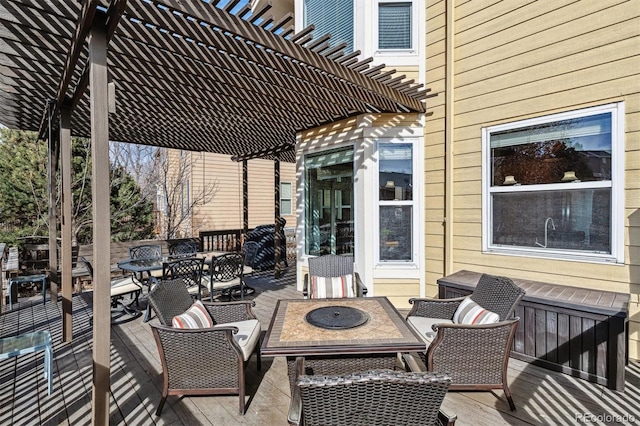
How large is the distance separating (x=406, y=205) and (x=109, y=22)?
4.02m

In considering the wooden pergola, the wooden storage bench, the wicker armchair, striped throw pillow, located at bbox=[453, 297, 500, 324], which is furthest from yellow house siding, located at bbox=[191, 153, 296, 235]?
the wooden storage bench

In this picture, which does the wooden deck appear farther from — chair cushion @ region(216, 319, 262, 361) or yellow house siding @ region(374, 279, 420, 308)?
yellow house siding @ region(374, 279, 420, 308)

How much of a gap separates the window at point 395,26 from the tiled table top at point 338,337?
3.97 m

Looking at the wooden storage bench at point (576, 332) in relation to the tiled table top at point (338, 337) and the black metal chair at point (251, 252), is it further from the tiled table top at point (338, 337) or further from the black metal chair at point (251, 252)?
the black metal chair at point (251, 252)

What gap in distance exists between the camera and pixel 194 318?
9.24 ft

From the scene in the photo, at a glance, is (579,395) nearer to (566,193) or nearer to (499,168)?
(566,193)

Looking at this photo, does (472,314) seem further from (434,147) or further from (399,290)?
(434,147)

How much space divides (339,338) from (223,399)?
1176 mm

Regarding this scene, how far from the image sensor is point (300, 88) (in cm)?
397

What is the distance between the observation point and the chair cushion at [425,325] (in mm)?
2840

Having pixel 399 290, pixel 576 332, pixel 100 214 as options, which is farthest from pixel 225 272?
pixel 576 332

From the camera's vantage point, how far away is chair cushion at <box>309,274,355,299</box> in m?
3.92

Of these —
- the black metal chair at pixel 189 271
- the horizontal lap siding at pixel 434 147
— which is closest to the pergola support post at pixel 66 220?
the black metal chair at pixel 189 271

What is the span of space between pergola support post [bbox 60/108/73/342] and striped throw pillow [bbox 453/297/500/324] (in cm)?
442
